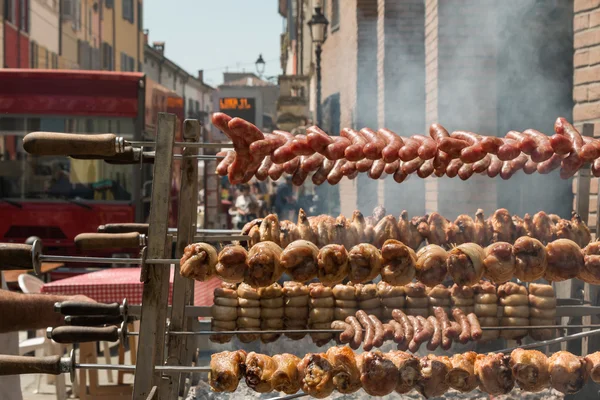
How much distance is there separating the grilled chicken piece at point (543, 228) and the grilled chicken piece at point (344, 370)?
1.47m

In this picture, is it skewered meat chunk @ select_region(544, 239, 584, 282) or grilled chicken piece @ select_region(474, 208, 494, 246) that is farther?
grilled chicken piece @ select_region(474, 208, 494, 246)

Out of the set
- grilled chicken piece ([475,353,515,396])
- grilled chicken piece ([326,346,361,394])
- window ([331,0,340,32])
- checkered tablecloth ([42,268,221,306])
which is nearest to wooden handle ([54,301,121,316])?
grilled chicken piece ([326,346,361,394])

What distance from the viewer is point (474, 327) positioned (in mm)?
3982

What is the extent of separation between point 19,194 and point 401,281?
942 cm

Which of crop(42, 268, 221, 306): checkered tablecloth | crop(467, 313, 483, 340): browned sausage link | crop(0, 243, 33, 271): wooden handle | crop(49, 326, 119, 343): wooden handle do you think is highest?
crop(0, 243, 33, 271): wooden handle

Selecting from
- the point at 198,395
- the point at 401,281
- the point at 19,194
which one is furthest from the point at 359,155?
the point at 19,194

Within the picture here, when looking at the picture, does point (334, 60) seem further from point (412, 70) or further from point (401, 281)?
point (401, 281)

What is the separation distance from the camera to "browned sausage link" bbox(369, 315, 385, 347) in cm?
382

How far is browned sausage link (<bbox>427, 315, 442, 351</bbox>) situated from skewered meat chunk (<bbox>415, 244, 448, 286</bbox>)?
605 mm

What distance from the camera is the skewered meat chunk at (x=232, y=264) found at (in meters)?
3.20

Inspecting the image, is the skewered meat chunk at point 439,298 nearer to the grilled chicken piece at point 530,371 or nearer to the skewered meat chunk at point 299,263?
the grilled chicken piece at point 530,371

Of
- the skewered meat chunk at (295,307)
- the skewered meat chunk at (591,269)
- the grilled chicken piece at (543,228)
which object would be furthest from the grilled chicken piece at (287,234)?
the skewered meat chunk at (591,269)

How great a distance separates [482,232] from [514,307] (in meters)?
0.55

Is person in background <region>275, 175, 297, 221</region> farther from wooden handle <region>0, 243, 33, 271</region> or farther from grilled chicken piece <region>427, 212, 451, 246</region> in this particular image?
wooden handle <region>0, 243, 33, 271</region>
